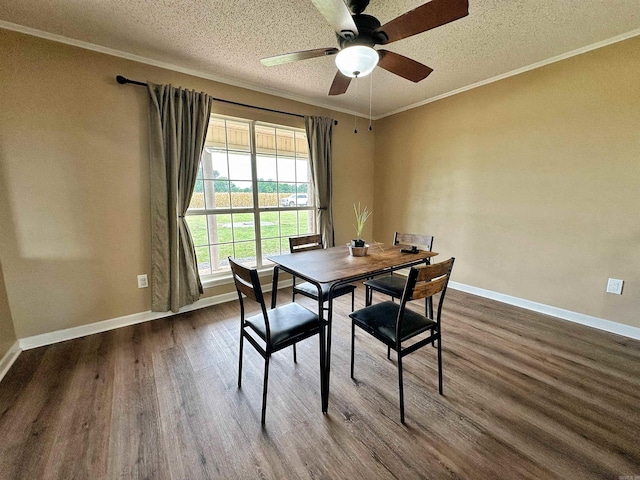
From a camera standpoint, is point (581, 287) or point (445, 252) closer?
point (581, 287)

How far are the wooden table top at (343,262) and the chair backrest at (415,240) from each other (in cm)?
23

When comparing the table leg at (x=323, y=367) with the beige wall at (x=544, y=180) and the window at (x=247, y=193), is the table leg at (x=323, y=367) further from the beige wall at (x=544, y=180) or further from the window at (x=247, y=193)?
the beige wall at (x=544, y=180)

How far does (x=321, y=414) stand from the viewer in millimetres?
1492

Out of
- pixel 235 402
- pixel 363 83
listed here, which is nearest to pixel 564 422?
pixel 235 402

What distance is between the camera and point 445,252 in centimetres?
356

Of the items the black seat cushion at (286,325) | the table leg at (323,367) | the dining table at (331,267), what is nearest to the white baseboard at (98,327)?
the dining table at (331,267)

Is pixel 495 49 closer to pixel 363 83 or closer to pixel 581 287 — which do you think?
pixel 363 83

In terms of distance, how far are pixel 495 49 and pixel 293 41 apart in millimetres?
1795

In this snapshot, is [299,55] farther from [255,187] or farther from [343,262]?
[255,187]

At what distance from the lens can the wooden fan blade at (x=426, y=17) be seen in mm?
1234

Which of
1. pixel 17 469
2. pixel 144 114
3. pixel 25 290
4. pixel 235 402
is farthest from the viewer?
pixel 144 114

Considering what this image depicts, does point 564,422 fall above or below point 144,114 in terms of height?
below

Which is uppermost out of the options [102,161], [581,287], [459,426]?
[102,161]

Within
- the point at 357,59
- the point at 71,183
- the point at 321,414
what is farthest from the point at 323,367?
the point at 71,183
